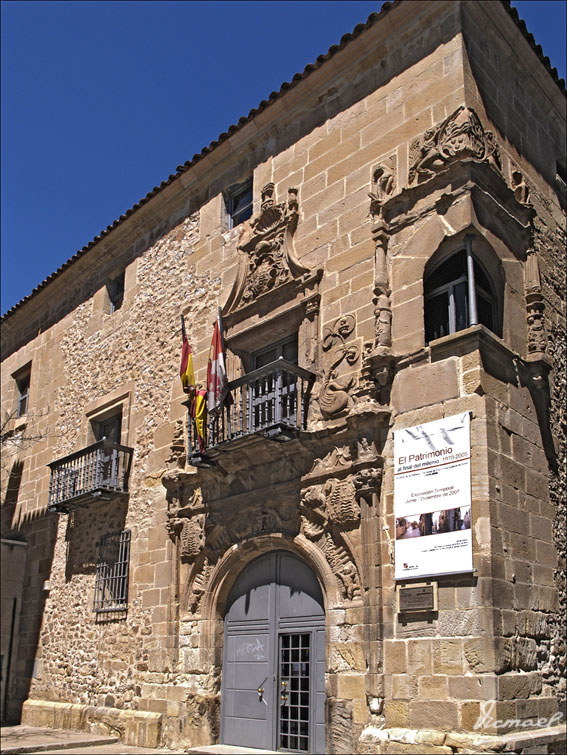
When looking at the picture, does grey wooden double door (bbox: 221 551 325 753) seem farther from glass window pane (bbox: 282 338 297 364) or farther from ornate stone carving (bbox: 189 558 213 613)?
glass window pane (bbox: 282 338 297 364)

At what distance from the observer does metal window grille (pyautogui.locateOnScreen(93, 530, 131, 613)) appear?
12.4 meters

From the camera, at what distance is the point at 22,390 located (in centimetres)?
1867

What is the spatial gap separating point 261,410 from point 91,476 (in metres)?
4.51

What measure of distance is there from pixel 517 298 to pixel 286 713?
545cm

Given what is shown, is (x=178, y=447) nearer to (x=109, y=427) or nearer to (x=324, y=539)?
(x=109, y=427)

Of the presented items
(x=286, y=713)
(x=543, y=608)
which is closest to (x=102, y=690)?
(x=286, y=713)

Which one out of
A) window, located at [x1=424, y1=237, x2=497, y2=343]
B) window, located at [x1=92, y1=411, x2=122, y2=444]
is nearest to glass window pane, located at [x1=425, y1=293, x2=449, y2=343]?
window, located at [x1=424, y1=237, x2=497, y2=343]

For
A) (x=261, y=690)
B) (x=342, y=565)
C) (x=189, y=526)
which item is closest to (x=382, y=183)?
(x=342, y=565)

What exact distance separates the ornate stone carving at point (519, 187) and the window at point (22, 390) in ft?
39.5

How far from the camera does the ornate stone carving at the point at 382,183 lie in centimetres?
972

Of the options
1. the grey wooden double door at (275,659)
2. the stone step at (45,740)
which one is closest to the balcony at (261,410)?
the grey wooden double door at (275,659)

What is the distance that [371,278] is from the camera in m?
9.59

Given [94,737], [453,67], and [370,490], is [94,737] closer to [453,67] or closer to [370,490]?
[370,490]

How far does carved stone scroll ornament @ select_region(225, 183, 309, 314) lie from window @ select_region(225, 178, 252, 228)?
21.8 inches
